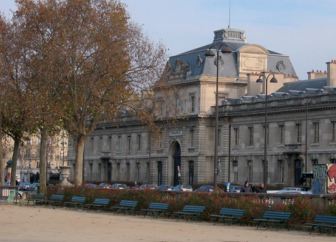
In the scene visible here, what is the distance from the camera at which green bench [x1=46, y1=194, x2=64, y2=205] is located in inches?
2478

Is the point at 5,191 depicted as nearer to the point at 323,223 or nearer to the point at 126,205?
the point at 126,205

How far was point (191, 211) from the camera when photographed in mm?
47219

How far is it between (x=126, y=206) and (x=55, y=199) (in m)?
11.2

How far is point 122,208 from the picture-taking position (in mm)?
54219

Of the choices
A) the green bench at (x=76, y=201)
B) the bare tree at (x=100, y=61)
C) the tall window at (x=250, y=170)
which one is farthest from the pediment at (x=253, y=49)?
the green bench at (x=76, y=201)

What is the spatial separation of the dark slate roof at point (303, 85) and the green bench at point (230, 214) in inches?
2353

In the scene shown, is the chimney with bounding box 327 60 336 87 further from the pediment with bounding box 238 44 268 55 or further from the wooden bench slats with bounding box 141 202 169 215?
the wooden bench slats with bounding box 141 202 169 215

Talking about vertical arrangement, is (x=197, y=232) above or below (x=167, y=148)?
below

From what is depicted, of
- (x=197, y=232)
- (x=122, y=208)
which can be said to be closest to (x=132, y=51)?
(x=122, y=208)

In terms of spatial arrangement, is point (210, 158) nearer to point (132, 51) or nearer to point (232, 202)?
point (132, 51)

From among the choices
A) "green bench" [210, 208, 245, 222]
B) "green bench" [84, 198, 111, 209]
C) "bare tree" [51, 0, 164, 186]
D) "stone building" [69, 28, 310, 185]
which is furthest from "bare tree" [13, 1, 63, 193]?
"stone building" [69, 28, 310, 185]

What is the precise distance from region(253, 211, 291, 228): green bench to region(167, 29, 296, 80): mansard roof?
253 feet

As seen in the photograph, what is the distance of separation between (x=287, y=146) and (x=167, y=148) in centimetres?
2780

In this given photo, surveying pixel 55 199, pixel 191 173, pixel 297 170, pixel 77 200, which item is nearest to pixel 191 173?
pixel 191 173
